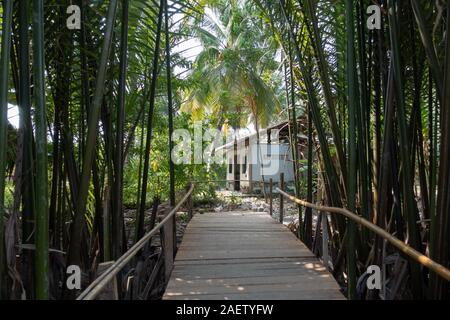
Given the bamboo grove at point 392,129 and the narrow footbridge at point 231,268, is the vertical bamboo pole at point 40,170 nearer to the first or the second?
the narrow footbridge at point 231,268

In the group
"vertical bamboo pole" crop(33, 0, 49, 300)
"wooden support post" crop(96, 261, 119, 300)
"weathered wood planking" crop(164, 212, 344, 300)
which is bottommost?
"weathered wood planking" crop(164, 212, 344, 300)

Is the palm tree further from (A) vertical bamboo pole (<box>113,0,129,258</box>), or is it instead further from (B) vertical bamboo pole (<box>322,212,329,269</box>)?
(A) vertical bamboo pole (<box>113,0,129,258</box>)

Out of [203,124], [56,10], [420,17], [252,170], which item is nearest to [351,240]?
[420,17]

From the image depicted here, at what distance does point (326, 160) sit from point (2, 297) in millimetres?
1576

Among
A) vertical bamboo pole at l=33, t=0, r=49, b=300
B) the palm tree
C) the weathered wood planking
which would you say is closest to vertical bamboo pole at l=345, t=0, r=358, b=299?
the weathered wood planking

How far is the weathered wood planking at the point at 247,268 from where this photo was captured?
6.72ft

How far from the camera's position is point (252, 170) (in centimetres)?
1322

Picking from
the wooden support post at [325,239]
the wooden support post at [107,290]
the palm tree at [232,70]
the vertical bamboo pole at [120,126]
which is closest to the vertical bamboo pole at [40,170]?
the wooden support post at [107,290]

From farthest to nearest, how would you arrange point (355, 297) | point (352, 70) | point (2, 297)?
point (355, 297) → point (352, 70) → point (2, 297)

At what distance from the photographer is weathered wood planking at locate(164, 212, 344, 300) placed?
2.05 m

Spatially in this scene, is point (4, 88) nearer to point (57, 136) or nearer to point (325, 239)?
point (57, 136)

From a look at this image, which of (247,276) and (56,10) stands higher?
(56,10)

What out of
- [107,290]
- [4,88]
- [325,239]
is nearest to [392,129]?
[325,239]
